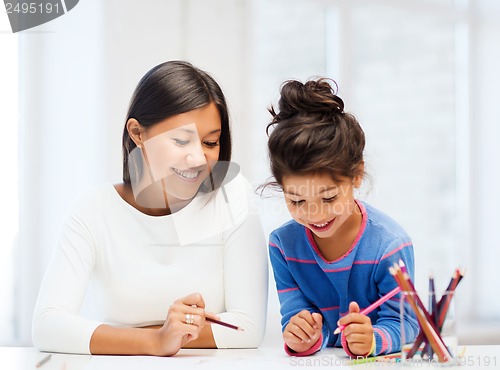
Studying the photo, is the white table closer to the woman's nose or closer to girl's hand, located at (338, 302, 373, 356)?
girl's hand, located at (338, 302, 373, 356)

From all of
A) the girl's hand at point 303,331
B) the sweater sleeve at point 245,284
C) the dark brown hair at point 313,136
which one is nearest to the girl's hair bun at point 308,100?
the dark brown hair at point 313,136

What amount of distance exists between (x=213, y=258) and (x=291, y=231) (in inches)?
5.8

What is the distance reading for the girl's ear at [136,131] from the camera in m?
1.24

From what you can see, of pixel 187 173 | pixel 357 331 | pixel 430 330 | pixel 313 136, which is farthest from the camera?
pixel 187 173

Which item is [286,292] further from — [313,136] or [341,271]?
[313,136]

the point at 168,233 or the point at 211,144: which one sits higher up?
the point at 211,144

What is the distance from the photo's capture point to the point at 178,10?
6.36 feet

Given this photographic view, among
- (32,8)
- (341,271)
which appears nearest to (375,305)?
(341,271)

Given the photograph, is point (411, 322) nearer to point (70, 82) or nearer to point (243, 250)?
point (243, 250)

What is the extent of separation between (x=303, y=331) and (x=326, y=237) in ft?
0.64

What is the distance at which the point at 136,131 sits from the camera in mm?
1253

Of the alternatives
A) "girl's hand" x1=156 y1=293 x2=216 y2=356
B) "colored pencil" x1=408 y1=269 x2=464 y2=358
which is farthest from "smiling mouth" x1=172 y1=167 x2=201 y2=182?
"colored pencil" x1=408 y1=269 x2=464 y2=358

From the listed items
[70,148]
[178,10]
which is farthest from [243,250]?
[178,10]

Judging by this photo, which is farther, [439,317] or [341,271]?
[341,271]
